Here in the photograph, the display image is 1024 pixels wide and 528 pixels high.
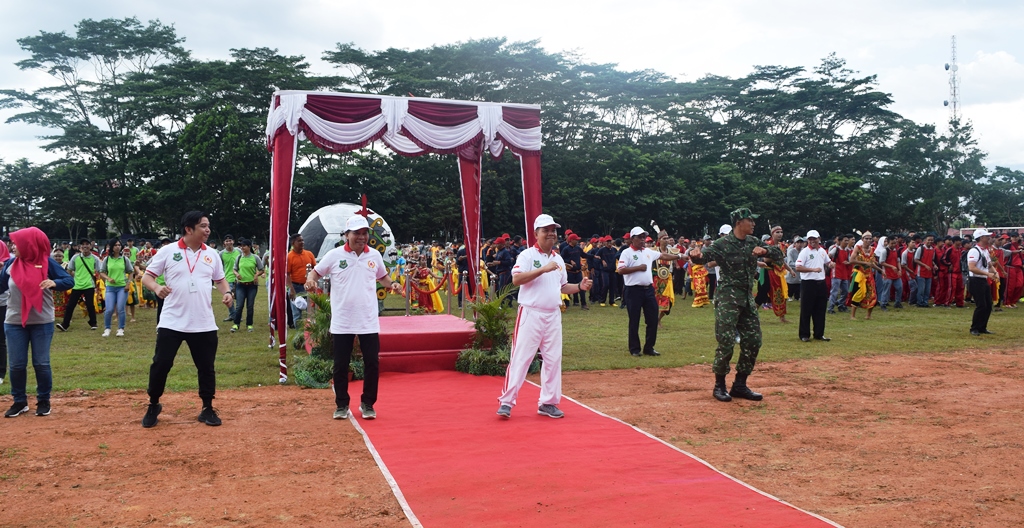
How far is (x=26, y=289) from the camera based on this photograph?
6535 millimetres

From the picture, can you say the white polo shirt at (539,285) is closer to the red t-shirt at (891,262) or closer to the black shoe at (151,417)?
the black shoe at (151,417)

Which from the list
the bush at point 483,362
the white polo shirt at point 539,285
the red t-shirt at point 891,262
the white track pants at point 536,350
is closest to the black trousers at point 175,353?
the white track pants at point 536,350

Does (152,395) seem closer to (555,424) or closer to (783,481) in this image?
(555,424)

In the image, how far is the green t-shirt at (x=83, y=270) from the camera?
13.0m

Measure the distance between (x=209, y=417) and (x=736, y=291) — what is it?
4.98 metres

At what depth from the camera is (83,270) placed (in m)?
13.0

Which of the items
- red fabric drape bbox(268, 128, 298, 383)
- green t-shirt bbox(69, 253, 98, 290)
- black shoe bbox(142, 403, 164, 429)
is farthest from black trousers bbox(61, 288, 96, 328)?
black shoe bbox(142, 403, 164, 429)

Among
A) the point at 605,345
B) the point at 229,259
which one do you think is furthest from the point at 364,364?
the point at 229,259

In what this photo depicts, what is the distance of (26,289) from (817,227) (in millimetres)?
45711

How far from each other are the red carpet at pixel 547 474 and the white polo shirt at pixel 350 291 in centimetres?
86

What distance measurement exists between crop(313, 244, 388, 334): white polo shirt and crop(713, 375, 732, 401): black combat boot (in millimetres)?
3439

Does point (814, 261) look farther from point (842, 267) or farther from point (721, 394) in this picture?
point (842, 267)

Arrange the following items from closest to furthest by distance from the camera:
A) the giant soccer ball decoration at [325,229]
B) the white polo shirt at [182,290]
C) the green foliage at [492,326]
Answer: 1. the white polo shirt at [182,290]
2. the green foliage at [492,326]
3. the giant soccer ball decoration at [325,229]

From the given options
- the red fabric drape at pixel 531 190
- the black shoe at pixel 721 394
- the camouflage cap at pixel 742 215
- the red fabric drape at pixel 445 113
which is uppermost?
the red fabric drape at pixel 445 113
